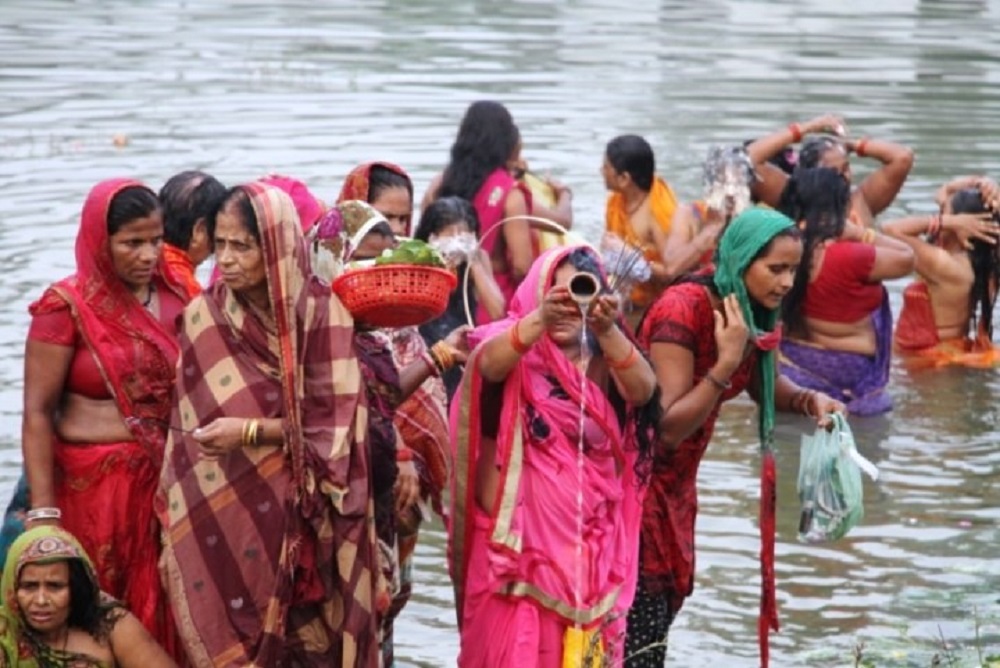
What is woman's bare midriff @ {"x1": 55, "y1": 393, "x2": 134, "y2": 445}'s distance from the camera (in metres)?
5.86

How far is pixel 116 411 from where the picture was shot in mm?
5859

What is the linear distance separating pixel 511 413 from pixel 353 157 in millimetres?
10854

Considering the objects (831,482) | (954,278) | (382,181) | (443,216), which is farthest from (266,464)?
(954,278)

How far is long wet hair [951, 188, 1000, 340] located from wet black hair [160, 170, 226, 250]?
5808mm

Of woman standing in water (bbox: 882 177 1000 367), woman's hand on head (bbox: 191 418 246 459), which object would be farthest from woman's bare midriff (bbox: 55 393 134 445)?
woman standing in water (bbox: 882 177 1000 367)

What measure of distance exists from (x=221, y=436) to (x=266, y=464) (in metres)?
0.19

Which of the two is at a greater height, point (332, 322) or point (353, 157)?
point (332, 322)

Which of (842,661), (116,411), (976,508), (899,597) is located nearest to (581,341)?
(116,411)

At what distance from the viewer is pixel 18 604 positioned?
5.57 m

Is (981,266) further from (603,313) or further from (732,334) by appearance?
(603,313)

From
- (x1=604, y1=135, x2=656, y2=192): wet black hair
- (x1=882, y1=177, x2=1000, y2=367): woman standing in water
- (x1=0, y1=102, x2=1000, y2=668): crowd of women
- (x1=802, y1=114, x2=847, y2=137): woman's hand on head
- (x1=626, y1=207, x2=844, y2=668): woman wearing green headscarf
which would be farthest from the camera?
(x1=604, y1=135, x2=656, y2=192): wet black hair

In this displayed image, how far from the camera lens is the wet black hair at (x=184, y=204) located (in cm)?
659

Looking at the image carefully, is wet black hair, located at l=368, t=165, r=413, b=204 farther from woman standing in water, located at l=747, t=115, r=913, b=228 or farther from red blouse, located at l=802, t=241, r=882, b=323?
woman standing in water, located at l=747, t=115, r=913, b=228

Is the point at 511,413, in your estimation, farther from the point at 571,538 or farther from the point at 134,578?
the point at 134,578
